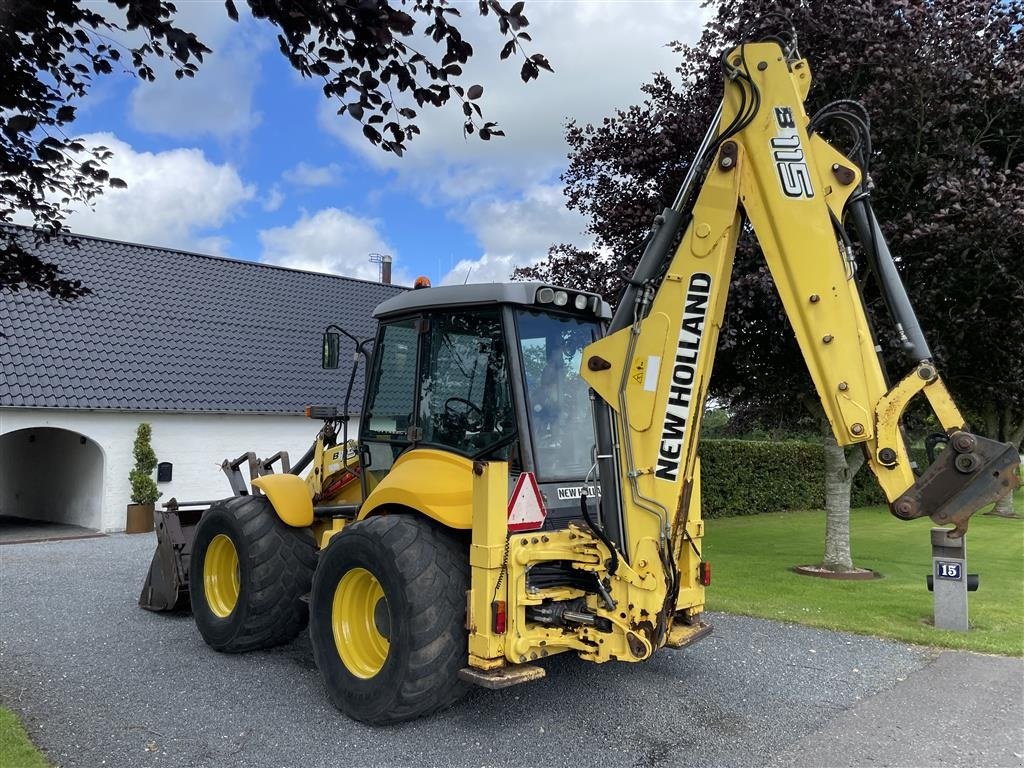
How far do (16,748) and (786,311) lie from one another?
4.48 meters

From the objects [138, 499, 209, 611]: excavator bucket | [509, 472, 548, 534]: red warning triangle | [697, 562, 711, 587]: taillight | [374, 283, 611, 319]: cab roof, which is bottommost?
[138, 499, 209, 611]: excavator bucket

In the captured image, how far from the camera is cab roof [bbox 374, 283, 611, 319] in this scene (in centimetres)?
471

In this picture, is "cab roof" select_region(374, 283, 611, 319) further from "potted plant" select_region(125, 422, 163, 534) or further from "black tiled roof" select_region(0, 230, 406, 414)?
"potted plant" select_region(125, 422, 163, 534)

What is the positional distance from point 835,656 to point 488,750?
320 centimetres

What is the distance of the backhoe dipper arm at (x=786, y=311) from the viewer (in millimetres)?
3658

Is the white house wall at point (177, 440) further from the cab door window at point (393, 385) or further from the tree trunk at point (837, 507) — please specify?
the cab door window at point (393, 385)

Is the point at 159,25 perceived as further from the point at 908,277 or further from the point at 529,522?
the point at 908,277

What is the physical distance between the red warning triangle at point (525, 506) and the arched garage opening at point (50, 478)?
11597 mm

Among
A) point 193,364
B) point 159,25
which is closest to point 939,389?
point 159,25

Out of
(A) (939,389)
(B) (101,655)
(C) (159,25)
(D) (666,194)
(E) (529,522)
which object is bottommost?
(B) (101,655)

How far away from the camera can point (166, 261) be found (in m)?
17.3

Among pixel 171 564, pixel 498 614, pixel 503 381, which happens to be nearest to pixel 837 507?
pixel 503 381

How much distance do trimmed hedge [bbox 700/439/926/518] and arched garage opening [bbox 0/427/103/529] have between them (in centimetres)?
1178

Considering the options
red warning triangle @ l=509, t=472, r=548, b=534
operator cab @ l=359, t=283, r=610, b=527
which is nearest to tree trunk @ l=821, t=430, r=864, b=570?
operator cab @ l=359, t=283, r=610, b=527
